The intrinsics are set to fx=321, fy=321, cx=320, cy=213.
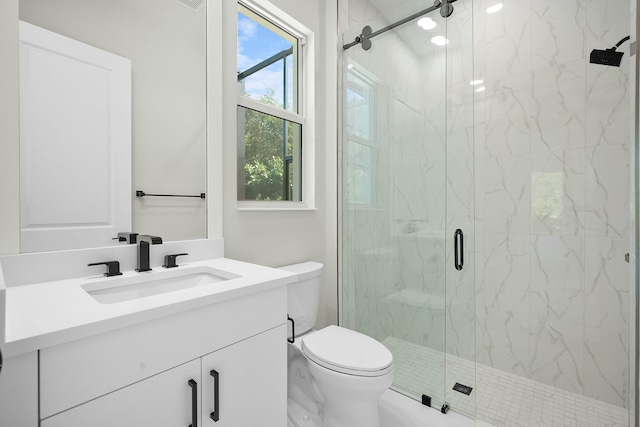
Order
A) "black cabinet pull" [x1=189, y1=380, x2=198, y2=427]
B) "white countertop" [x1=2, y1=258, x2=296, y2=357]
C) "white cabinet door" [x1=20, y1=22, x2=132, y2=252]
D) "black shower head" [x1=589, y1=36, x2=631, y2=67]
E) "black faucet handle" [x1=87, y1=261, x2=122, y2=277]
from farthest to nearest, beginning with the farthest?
"black shower head" [x1=589, y1=36, x2=631, y2=67]
"black faucet handle" [x1=87, y1=261, x2=122, y2=277]
"white cabinet door" [x1=20, y1=22, x2=132, y2=252]
"black cabinet pull" [x1=189, y1=380, x2=198, y2=427]
"white countertop" [x1=2, y1=258, x2=296, y2=357]

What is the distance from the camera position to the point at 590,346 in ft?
6.16

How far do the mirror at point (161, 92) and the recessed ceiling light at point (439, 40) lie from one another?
47.1 inches

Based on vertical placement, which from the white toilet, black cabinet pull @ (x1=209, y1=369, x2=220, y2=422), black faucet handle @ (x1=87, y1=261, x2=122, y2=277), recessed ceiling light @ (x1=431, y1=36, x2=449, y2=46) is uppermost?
recessed ceiling light @ (x1=431, y1=36, x2=449, y2=46)

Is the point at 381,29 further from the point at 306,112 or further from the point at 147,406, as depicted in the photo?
the point at 147,406

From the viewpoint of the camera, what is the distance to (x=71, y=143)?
117 centimetres

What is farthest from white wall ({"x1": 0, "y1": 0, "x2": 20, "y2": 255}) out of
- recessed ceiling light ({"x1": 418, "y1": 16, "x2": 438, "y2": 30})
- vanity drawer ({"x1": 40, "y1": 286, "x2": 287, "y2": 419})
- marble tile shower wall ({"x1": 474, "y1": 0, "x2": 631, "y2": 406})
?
marble tile shower wall ({"x1": 474, "y1": 0, "x2": 631, "y2": 406})

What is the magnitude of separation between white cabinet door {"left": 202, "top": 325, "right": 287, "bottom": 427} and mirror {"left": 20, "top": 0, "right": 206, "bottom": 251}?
2.17 ft

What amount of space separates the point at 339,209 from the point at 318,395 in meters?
1.15

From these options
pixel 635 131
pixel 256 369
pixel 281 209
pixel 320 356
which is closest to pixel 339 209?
pixel 281 209

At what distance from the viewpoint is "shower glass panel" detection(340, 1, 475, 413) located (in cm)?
174

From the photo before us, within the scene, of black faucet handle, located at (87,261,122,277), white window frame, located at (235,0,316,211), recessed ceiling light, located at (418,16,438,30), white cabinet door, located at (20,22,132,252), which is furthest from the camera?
white window frame, located at (235,0,316,211)

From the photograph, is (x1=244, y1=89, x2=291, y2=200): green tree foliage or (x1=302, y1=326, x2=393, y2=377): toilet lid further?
(x1=244, y1=89, x2=291, y2=200): green tree foliage

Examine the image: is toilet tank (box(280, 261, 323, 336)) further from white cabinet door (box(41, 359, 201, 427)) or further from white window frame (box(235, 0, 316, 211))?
white cabinet door (box(41, 359, 201, 427))

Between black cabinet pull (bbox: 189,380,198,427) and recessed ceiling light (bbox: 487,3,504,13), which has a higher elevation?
recessed ceiling light (bbox: 487,3,504,13)
